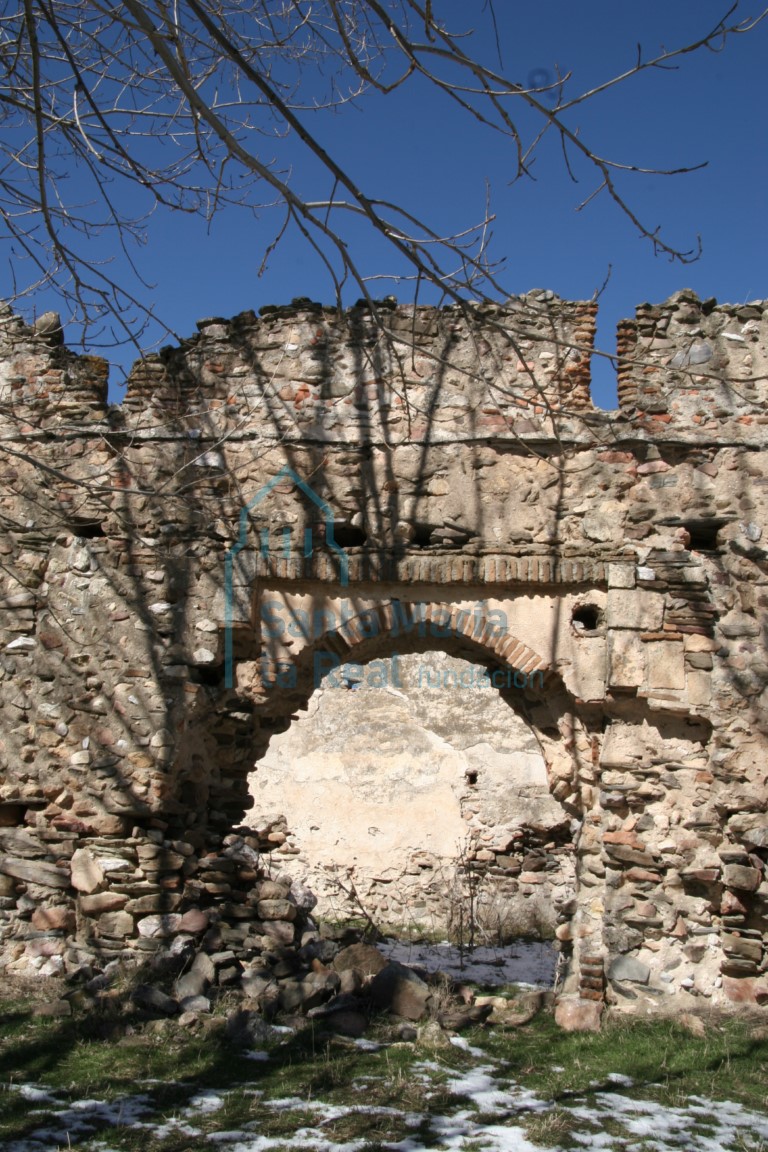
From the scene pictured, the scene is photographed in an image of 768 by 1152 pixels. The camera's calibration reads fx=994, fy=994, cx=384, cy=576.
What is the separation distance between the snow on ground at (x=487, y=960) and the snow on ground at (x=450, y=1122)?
2.53 metres

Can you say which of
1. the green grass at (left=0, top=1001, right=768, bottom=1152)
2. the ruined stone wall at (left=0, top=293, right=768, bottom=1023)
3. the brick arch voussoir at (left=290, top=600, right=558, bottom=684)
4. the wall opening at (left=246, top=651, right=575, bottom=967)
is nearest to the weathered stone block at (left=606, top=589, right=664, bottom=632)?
the ruined stone wall at (left=0, top=293, right=768, bottom=1023)

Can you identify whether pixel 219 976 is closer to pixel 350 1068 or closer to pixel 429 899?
pixel 350 1068

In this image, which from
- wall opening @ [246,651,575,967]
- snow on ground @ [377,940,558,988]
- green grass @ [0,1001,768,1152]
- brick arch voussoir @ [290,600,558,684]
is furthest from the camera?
wall opening @ [246,651,575,967]

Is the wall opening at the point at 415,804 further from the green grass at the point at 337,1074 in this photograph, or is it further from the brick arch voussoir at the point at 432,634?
the green grass at the point at 337,1074

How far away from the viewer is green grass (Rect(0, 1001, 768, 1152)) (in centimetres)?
376

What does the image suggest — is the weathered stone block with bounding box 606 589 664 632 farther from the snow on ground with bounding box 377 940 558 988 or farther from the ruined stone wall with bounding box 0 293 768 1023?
the snow on ground with bounding box 377 940 558 988

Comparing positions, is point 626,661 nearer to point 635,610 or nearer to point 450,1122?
point 635,610

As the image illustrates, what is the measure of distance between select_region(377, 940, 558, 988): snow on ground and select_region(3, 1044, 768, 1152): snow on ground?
2528mm

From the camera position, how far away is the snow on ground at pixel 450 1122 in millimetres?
3605

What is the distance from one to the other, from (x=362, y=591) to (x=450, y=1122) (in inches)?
121

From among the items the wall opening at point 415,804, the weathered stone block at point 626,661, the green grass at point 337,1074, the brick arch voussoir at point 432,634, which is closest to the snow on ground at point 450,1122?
the green grass at point 337,1074

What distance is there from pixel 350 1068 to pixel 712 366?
4407 millimetres

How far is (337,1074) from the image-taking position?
4.35m

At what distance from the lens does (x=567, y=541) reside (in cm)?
598
